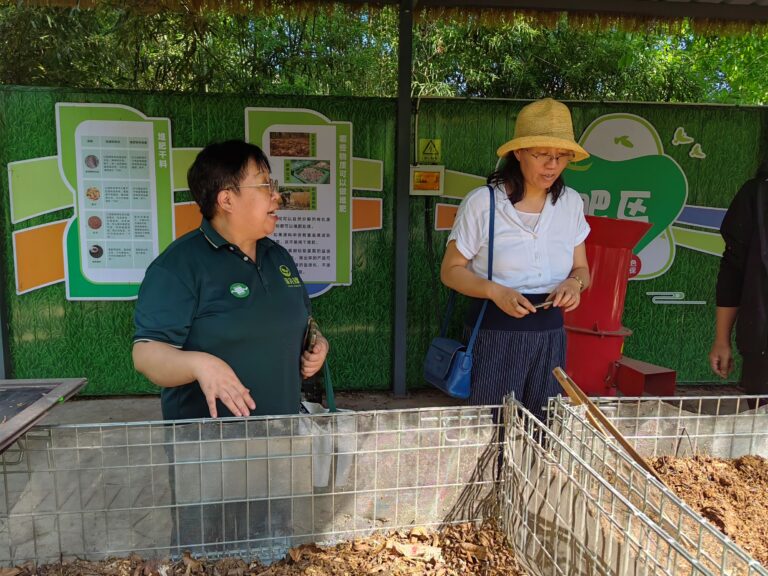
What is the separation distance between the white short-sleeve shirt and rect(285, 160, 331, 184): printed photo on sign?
2069mm

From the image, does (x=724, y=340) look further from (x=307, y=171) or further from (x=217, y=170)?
(x=307, y=171)

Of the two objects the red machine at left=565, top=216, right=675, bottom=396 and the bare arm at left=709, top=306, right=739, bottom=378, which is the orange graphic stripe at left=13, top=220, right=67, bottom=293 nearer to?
the red machine at left=565, top=216, right=675, bottom=396

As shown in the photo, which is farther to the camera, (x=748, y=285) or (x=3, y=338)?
(x=3, y=338)

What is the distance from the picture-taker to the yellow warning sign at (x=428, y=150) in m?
4.12

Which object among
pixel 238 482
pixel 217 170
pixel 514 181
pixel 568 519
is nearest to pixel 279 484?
pixel 238 482

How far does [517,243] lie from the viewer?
2.11 meters

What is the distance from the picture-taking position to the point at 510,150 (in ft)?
6.91

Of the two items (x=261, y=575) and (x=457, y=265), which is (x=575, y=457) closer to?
(x=261, y=575)

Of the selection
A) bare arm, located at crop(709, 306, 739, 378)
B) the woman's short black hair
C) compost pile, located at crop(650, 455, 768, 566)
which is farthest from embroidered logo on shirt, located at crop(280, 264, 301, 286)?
Answer: bare arm, located at crop(709, 306, 739, 378)

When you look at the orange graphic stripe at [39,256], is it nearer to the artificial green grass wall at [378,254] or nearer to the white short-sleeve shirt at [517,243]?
the artificial green grass wall at [378,254]

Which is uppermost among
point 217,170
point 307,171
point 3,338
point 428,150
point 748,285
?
point 428,150

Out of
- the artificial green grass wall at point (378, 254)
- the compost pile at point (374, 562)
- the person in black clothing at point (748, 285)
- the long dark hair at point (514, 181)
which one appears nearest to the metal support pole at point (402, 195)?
the artificial green grass wall at point (378, 254)

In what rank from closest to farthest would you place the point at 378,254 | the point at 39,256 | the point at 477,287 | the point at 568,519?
the point at 568,519, the point at 477,287, the point at 39,256, the point at 378,254

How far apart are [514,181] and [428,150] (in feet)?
6.81
